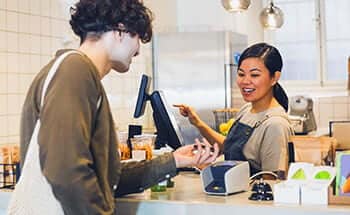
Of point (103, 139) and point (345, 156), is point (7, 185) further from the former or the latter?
point (345, 156)

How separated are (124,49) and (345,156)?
694 millimetres

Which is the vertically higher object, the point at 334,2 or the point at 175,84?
the point at 334,2

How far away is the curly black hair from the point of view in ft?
5.02

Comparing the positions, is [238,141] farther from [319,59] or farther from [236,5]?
[319,59]

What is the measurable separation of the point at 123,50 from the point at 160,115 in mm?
563

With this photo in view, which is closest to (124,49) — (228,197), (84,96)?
(84,96)

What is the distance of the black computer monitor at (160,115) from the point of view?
2.06 m

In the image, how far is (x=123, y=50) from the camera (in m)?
1.56

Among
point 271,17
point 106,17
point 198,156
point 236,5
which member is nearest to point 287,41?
point 271,17

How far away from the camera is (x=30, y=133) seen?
144cm

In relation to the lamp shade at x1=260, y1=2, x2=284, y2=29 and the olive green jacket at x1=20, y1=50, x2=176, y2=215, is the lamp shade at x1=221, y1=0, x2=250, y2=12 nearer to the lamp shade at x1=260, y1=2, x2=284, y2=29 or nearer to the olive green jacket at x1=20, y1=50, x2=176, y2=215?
the lamp shade at x1=260, y1=2, x2=284, y2=29

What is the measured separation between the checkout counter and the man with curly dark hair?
0.21 m

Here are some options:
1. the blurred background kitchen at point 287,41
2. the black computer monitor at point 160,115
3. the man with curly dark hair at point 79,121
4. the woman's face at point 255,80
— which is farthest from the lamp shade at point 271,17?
the man with curly dark hair at point 79,121

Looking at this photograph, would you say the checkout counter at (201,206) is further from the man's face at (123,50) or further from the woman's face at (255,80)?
the woman's face at (255,80)
